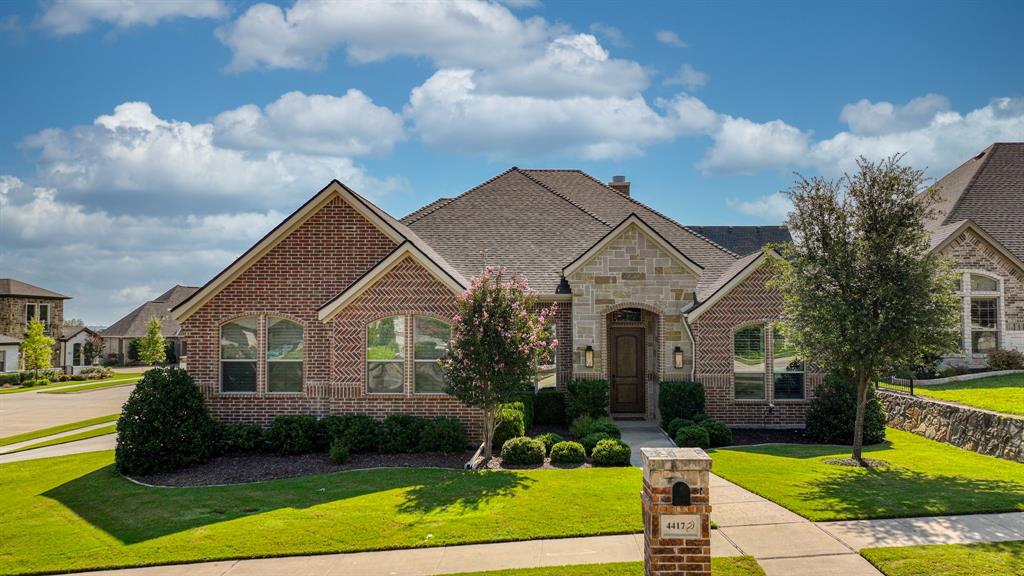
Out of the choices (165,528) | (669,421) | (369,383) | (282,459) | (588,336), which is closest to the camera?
(165,528)

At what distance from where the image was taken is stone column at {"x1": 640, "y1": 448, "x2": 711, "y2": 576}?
6.33 metres

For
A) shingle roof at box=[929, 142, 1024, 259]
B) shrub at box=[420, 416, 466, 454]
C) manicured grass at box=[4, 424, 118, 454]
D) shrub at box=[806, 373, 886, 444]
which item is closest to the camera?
shrub at box=[420, 416, 466, 454]

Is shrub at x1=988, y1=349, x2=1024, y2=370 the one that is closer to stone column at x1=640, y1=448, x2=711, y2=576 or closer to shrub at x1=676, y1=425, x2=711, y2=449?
shrub at x1=676, y1=425, x2=711, y2=449

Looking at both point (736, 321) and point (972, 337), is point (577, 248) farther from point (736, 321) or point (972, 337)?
point (972, 337)

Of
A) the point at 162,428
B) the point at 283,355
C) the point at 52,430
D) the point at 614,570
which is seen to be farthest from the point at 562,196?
the point at 52,430

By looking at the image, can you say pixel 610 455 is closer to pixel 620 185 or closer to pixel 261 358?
pixel 261 358

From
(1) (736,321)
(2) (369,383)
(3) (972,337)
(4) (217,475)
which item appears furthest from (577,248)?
(3) (972,337)

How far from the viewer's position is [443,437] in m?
14.5

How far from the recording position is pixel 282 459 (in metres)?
Answer: 14.6

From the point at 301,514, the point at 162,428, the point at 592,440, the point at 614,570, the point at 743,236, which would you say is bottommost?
the point at 301,514

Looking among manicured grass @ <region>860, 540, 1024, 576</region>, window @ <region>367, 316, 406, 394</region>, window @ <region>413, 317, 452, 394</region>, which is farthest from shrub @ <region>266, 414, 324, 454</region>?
manicured grass @ <region>860, 540, 1024, 576</region>

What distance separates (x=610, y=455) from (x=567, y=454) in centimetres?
91

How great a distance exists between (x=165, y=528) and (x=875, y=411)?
1565cm

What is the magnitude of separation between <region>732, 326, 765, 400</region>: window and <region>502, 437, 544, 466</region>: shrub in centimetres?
729
